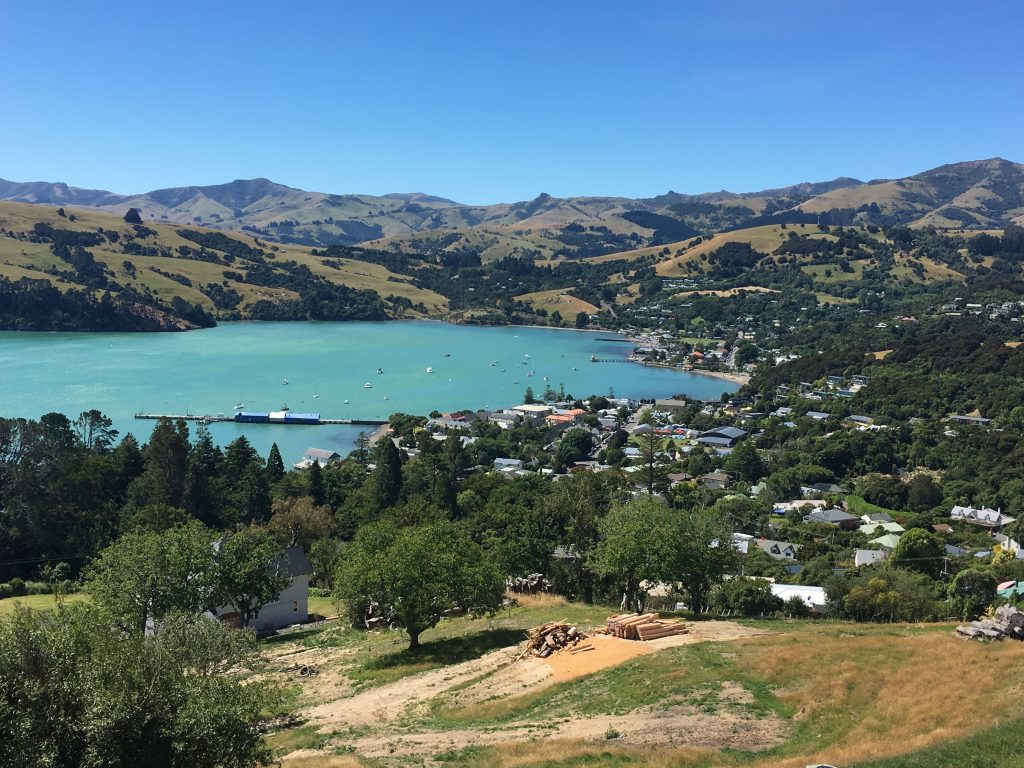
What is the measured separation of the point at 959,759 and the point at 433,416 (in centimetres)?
7136

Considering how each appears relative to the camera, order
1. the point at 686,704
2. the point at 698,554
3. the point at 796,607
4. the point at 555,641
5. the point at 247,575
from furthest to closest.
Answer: the point at 796,607
the point at 247,575
the point at 698,554
the point at 555,641
the point at 686,704

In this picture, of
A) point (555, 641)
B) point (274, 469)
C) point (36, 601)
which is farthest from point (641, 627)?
point (274, 469)

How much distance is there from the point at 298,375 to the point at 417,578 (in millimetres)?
88256

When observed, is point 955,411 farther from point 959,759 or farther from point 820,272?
point 820,272

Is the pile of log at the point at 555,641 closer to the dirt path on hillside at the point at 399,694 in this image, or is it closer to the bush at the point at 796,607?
the dirt path on hillside at the point at 399,694

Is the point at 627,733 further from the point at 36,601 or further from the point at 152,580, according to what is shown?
the point at 36,601

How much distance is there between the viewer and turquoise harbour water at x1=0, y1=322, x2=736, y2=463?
81250 mm

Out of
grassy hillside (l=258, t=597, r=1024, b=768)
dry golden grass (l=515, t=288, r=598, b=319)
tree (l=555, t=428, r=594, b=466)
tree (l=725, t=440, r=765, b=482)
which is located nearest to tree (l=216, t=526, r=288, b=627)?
grassy hillside (l=258, t=597, r=1024, b=768)

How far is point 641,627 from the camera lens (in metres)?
19.7

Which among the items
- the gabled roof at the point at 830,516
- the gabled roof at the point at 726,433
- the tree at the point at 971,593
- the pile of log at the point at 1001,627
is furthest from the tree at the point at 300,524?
the gabled roof at the point at 726,433

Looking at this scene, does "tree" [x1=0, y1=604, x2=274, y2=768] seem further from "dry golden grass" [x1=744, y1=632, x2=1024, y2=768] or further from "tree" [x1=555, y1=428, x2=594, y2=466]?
"tree" [x1=555, y1=428, x2=594, y2=466]

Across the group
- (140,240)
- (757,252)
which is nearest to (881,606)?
(757,252)

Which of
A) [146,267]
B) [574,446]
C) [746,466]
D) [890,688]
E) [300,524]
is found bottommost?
[746,466]

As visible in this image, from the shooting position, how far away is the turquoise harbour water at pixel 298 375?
8125cm
